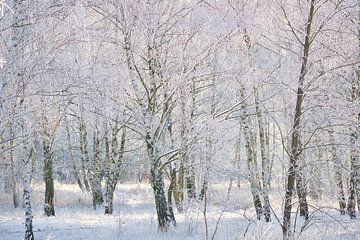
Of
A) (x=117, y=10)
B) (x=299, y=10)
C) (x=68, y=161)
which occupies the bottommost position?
(x=68, y=161)

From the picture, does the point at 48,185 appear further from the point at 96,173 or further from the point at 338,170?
the point at 338,170

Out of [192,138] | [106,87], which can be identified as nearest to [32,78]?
[106,87]

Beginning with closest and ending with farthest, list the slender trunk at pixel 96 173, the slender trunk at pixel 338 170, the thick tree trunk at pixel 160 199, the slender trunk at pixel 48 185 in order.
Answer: the slender trunk at pixel 338 170 → the thick tree trunk at pixel 160 199 → the slender trunk at pixel 48 185 → the slender trunk at pixel 96 173

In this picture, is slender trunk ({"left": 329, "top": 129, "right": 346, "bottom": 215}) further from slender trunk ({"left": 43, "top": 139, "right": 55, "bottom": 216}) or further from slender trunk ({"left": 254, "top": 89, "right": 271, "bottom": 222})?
slender trunk ({"left": 43, "top": 139, "right": 55, "bottom": 216})

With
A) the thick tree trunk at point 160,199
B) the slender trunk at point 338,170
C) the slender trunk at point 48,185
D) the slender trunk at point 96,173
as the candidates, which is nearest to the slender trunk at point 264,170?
the slender trunk at point 338,170

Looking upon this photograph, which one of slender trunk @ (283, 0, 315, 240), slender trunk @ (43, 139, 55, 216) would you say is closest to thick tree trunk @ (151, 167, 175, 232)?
slender trunk @ (283, 0, 315, 240)

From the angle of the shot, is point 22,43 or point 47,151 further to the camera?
point 47,151

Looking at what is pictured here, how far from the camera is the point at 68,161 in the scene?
116 feet

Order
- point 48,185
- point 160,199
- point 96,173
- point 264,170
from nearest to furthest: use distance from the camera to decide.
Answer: point 160,199
point 264,170
point 48,185
point 96,173

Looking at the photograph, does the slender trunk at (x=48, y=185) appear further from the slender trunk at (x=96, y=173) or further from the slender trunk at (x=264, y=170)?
the slender trunk at (x=264, y=170)

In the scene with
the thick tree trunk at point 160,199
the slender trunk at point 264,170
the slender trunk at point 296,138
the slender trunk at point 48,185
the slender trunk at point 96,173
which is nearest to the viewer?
the slender trunk at point 296,138

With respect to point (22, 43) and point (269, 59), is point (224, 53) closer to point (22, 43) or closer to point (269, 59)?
point (269, 59)

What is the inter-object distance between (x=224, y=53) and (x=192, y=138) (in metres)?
3.75

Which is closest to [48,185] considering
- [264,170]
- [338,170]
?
[264,170]
